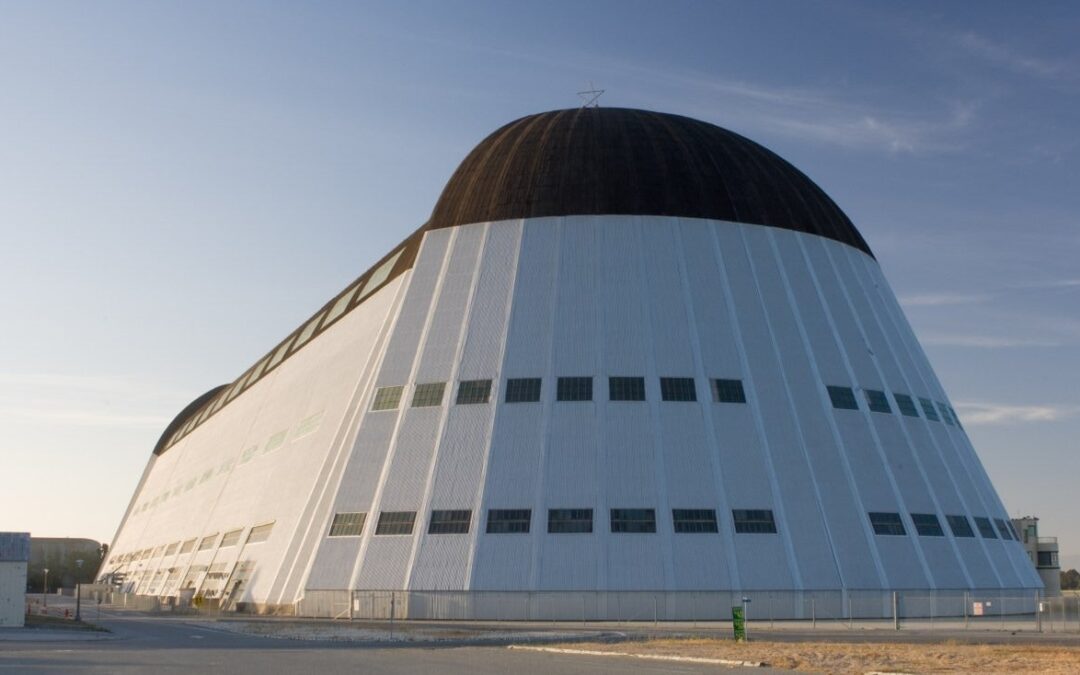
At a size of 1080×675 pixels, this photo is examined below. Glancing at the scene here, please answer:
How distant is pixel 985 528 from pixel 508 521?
84.5 feet

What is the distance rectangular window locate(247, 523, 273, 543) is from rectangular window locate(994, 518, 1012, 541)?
135 ft

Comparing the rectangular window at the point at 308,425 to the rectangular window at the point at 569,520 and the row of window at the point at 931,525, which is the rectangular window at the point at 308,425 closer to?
the rectangular window at the point at 569,520

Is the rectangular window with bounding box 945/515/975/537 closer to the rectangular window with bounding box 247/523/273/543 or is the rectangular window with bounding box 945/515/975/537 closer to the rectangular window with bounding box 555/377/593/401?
the rectangular window with bounding box 555/377/593/401

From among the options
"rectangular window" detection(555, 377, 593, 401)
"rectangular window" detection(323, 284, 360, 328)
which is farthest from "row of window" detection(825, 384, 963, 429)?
"rectangular window" detection(323, 284, 360, 328)

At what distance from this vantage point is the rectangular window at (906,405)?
65.9 metres

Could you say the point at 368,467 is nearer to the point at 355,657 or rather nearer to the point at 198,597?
the point at 198,597

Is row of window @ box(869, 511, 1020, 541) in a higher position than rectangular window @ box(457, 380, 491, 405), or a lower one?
lower

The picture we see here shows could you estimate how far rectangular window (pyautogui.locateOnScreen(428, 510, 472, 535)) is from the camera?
2239 inches

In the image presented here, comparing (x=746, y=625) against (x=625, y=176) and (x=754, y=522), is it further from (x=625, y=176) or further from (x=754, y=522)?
(x=625, y=176)

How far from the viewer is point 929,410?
68125 millimetres

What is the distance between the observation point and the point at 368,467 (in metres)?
62.2

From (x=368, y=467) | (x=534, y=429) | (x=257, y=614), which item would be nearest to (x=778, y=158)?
(x=534, y=429)

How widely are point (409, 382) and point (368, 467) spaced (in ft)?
18.0

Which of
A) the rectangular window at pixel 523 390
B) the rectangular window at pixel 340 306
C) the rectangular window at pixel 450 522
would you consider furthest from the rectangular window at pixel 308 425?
the rectangular window at pixel 450 522
